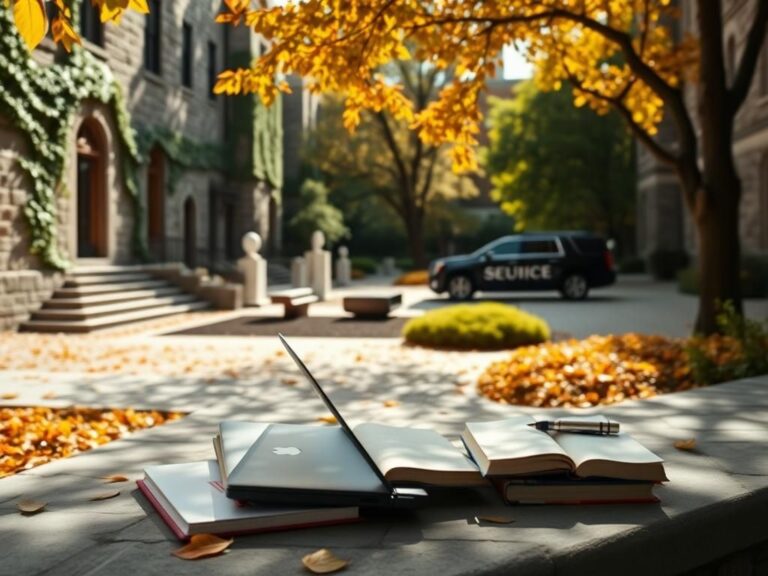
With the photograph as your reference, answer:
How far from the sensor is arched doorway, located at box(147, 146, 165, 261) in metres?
21.7

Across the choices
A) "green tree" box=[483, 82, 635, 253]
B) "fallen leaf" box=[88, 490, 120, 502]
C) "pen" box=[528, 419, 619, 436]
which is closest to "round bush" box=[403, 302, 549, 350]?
"pen" box=[528, 419, 619, 436]

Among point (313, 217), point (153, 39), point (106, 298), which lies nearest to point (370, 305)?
point (106, 298)

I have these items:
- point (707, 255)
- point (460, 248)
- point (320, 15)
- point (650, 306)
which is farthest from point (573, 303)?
point (460, 248)

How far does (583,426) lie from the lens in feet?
11.0

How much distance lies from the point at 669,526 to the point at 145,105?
19.6 meters

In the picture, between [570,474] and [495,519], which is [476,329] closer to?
[570,474]

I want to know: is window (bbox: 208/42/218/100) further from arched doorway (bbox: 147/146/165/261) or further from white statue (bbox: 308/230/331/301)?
white statue (bbox: 308/230/331/301)

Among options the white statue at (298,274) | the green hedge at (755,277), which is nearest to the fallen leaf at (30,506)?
the green hedge at (755,277)

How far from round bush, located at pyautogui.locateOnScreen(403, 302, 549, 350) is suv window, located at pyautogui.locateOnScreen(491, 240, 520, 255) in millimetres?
9723

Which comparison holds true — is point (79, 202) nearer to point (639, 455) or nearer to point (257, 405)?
point (257, 405)

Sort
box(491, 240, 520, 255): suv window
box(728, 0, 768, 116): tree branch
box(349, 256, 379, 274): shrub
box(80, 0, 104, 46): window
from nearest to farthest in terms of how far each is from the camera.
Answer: box(728, 0, 768, 116): tree branch → box(80, 0, 104, 46): window → box(491, 240, 520, 255): suv window → box(349, 256, 379, 274): shrub

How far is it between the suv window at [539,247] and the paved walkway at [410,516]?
1412cm

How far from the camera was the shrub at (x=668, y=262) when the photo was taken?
30.8 m

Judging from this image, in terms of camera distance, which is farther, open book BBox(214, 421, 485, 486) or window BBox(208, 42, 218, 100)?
window BBox(208, 42, 218, 100)
